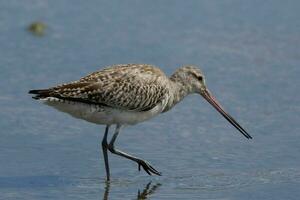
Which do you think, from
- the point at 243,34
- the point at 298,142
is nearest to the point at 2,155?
the point at 298,142

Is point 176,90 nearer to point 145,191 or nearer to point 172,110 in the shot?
point 172,110

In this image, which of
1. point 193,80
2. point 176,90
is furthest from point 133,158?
point 193,80

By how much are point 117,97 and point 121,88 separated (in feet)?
0.37

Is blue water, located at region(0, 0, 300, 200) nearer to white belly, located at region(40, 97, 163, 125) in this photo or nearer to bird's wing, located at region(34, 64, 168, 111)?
white belly, located at region(40, 97, 163, 125)

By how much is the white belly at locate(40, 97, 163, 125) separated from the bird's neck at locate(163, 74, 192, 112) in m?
0.37

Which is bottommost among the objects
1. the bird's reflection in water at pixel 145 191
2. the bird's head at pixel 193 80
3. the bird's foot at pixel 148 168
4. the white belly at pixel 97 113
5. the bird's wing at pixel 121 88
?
the bird's reflection in water at pixel 145 191

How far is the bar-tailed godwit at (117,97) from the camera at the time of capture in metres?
9.62

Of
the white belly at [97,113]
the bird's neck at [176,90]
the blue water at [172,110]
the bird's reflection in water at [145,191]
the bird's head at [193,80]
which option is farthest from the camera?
the bird's head at [193,80]

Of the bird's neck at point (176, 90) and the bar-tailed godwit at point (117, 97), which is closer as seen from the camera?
the bar-tailed godwit at point (117, 97)

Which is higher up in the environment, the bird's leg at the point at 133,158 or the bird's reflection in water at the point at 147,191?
the bird's leg at the point at 133,158

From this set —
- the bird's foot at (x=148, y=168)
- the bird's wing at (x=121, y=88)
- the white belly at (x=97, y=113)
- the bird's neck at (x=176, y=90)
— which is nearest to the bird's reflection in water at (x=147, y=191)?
the bird's foot at (x=148, y=168)

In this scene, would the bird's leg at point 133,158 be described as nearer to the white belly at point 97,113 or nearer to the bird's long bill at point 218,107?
the white belly at point 97,113

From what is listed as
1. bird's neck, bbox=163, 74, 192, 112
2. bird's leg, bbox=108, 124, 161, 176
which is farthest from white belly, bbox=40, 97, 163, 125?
bird's neck, bbox=163, 74, 192, 112

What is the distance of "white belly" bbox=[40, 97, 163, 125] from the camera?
961cm
